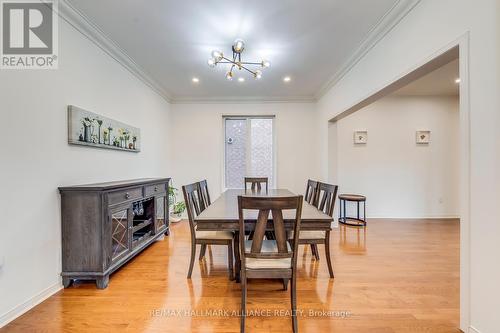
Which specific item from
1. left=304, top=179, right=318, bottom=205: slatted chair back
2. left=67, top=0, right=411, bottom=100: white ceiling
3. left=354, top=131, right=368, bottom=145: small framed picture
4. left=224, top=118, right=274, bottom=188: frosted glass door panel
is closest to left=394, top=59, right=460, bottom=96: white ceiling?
left=354, top=131, right=368, bottom=145: small framed picture

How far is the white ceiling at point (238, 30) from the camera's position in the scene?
2082 mm

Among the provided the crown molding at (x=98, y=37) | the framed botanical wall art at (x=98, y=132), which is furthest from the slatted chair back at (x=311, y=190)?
the crown molding at (x=98, y=37)

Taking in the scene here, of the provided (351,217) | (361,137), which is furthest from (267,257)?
(361,137)

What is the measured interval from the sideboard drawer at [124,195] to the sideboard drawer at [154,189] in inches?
6.1

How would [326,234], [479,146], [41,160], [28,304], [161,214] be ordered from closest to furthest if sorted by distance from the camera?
[479,146] → [28,304] → [41,160] → [326,234] → [161,214]

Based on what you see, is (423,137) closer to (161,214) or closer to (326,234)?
(326,234)

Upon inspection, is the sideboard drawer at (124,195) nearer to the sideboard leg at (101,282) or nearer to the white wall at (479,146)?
the sideboard leg at (101,282)

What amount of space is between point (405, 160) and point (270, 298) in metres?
4.34

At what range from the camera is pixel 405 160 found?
4.66 meters

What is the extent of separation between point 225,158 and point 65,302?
3.58 meters

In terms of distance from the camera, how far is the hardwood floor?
1.65 meters

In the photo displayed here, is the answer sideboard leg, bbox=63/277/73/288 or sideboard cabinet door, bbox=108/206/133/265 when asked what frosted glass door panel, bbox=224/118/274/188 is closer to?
sideboard cabinet door, bbox=108/206/133/265

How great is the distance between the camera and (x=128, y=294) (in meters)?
2.03

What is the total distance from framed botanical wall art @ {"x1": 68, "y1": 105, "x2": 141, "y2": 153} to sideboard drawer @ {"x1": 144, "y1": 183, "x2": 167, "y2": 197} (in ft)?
2.17
